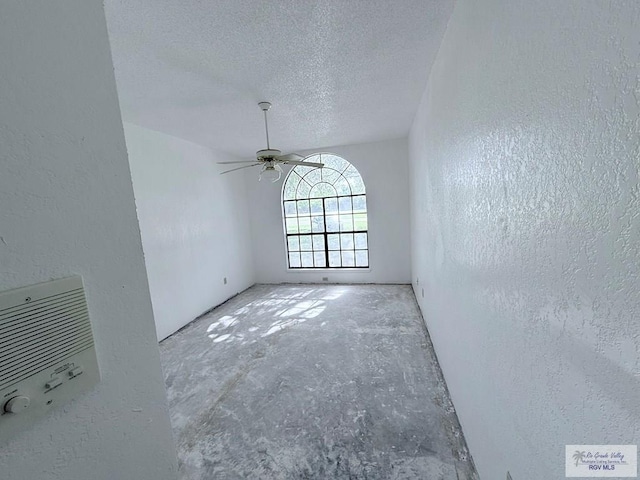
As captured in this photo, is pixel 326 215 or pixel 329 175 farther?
pixel 326 215

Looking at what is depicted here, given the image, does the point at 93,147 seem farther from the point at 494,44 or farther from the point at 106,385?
the point at 494,44

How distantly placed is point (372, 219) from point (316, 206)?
3.70 feet

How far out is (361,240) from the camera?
5.20 meters

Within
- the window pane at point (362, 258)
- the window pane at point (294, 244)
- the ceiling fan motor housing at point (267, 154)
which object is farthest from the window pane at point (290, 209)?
the ceiling fan motor housing at point (267, 154)

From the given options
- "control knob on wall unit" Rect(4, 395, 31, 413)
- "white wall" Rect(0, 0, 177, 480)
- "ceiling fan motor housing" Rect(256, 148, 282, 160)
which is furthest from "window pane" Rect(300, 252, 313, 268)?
"control knob on wall unit" Rect(4, 395, 31, 413)

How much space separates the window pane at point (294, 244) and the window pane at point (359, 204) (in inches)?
52.6

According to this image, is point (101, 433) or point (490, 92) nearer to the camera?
point (101, 433)

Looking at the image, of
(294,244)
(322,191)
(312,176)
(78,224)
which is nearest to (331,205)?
(322,191)

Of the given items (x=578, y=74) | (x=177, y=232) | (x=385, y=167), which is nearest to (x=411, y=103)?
(x=385, y=167)

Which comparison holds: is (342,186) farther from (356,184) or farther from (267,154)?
(267,154)

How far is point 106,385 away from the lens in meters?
0.65

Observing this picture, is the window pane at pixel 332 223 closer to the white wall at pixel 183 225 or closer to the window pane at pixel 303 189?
the window pane at pixel 303 189

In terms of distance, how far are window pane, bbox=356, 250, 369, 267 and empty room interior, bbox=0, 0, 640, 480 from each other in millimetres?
1545

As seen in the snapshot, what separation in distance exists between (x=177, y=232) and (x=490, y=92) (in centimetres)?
370
